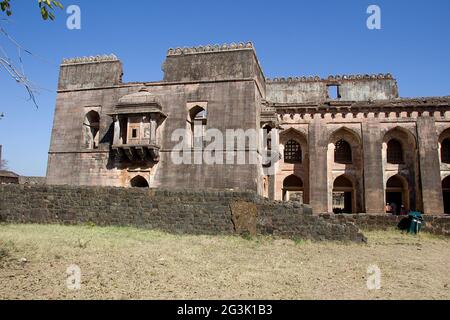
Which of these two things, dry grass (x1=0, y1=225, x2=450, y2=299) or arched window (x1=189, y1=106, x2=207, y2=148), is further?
arched window (x1=189, y1=106, x2=207, y2=148)

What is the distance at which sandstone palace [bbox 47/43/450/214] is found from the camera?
56.3 ft

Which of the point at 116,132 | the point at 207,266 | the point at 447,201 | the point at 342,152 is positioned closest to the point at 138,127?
the point at 116,132

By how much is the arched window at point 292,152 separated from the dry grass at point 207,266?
14032 mm

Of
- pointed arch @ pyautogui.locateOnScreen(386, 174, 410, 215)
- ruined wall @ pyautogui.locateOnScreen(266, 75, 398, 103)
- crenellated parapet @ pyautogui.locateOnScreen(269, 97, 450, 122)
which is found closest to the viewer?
crenellated parapet @ pyautogui.locateOnScreen(269, 97, 450, 122)

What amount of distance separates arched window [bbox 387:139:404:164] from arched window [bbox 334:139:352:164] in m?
2.60

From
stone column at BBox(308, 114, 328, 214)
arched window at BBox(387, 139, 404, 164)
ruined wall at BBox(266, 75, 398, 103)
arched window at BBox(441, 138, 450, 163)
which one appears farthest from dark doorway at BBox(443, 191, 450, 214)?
stone column at BBox(308, 114, 328, 214)

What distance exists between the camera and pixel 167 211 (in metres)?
11.8

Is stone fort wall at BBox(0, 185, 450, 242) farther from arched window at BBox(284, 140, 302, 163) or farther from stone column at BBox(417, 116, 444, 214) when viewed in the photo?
arched window at BBox(284, 140, 302, 163)

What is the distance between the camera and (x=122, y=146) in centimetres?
1705

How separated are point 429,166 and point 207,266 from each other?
2032cm

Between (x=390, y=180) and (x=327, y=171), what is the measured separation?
4536 millimetres

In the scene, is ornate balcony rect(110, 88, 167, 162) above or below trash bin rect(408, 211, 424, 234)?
above

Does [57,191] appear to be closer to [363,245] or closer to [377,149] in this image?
[363,245]

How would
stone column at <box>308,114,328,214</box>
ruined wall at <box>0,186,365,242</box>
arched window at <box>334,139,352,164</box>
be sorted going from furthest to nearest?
arched window at <box>334,139,352,164</box>
stone column at <box>308,114,328,214</box>
ruined wall at <box>0,186,365,242</box>
